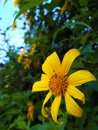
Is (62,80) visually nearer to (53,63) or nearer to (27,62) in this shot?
(53,63)

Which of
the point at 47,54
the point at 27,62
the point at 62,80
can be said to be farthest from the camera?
the point at 27,62

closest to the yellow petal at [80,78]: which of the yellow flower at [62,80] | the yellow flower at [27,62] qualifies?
the yellow flower at [62,80]

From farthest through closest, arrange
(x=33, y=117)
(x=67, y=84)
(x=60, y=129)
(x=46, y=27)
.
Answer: (x=46, y=27) < (x=33, y=117) < (x=60, y=129) < (x=67, y=84)

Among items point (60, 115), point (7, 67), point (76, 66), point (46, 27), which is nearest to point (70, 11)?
point (46, 27)

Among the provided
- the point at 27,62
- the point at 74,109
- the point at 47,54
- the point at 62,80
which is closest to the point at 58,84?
the point at 62,80

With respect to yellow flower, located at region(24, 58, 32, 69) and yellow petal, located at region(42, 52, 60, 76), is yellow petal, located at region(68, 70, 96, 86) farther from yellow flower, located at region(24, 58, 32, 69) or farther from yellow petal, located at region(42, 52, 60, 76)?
yellow flower, located at region(24, 58, 32, 69)

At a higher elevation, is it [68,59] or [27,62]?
[68,59]

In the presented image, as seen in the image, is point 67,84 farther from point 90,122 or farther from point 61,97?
point 90,122

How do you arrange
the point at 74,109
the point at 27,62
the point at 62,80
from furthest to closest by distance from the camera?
the point at 27,62 → the point at 62,80 → the point at 74,109
